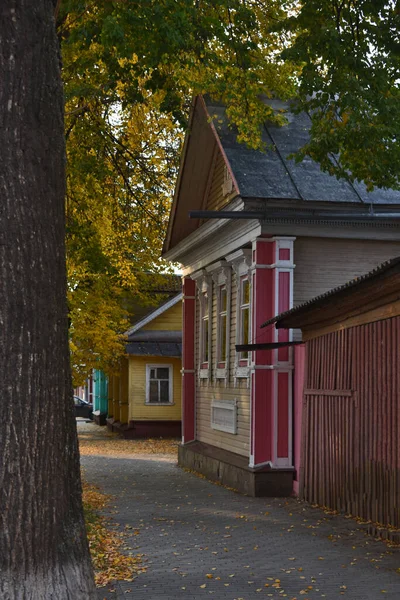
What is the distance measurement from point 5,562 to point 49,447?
2.48 ft

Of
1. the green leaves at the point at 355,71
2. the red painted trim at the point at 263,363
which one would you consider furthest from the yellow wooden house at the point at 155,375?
the green leaves at the point at 355,71

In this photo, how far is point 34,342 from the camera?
265 inches

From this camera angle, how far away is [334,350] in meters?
15.7

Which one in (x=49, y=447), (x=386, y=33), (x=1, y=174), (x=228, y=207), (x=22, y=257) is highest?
(x=386, y=33)

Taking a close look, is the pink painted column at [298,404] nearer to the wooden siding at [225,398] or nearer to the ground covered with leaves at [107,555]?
the wooden siding at [225,398]

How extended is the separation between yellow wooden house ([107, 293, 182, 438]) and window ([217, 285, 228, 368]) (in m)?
17.2

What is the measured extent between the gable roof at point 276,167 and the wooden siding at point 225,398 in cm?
320

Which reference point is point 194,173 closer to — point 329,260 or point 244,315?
point 244,315

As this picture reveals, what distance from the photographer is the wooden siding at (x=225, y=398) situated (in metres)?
20.1

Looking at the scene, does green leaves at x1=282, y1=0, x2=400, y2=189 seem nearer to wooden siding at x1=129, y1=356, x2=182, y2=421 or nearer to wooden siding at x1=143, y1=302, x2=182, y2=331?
wooden siding at x1=129, y1=356, x2=182, y2=421

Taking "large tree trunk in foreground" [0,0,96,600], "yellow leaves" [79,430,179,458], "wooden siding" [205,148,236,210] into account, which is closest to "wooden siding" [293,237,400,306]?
"wooden siding" [205,148,236,210]

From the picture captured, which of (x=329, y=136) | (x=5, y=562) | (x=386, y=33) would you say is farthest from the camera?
(x=329, y=136)

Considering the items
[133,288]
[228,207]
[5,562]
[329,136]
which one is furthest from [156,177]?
[5,562]

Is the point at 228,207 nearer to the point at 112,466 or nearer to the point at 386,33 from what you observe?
the point at 386,33
